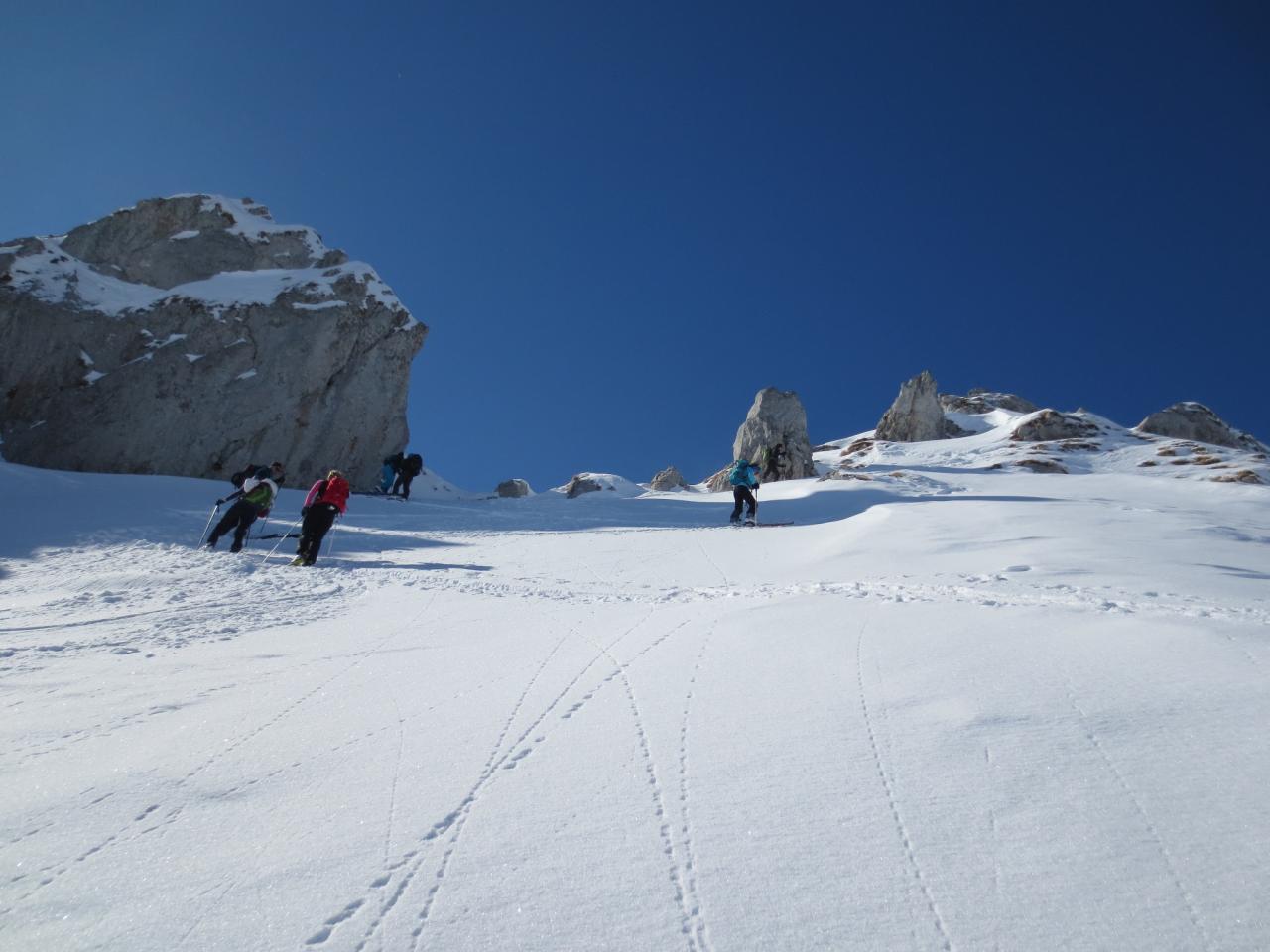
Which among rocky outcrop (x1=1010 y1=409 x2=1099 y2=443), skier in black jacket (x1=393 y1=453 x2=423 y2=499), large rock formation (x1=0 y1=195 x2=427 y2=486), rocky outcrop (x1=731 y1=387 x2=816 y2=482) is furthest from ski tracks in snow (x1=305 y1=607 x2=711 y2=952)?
rocky outcrop (x1=1010 y1=409 x2=1099 y2=443)

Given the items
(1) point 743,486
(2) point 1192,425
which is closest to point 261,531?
(1) point 743,486

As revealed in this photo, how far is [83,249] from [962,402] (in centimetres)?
6930

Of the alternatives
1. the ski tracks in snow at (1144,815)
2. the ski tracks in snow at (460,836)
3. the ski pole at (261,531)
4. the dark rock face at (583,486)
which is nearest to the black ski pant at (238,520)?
the ski pole at (261,531)

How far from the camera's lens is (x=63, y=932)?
2148mm

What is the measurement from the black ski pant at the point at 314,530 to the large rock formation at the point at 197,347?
66.7ft

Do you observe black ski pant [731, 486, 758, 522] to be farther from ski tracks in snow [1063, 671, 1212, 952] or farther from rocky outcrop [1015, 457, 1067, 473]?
rocky outcrop [1015, 457, 1067, 473]

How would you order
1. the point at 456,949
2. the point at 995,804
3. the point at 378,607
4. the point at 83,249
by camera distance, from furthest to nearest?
the point at 83,249 → the point at 378,607 → the point at 995,804 → the point at 456,949

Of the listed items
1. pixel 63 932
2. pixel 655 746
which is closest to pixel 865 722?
pixel 655 746

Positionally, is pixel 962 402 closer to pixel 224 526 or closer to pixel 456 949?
pixel 224 526

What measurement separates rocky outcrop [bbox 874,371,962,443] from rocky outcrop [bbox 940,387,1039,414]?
14298 mm

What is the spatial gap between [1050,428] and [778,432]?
72.0ft

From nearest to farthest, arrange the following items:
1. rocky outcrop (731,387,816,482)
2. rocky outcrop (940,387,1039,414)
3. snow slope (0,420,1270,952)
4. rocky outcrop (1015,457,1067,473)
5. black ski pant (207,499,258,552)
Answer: snow slope (0,420,1270,952), black ski pant (207,499,258,552), rocky outcrop (731,387,816,482), rocky outcrop (1015,457,1067,473), rocky outcrop (940,387,1039,414)

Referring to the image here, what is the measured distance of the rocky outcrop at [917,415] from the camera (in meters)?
52.8

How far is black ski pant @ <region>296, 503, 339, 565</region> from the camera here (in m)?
11.4
